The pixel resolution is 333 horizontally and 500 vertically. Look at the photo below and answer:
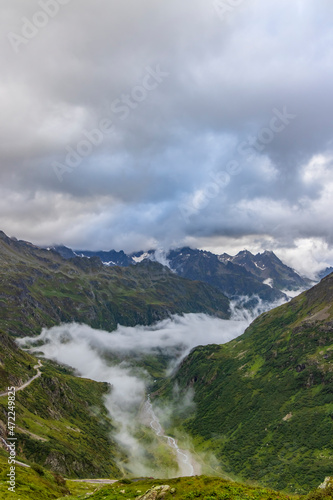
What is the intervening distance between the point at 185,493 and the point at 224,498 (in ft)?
34.2

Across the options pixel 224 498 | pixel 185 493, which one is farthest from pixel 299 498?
pixel 185 493

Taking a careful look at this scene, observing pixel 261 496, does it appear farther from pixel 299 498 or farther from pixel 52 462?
pixel 52 462

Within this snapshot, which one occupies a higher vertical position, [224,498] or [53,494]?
[53,494]

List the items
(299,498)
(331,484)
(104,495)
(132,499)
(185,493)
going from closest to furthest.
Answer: (331,484)
(299,498)
(185,493)
(132,499)
(104,495)

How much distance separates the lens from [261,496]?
58.8 metres

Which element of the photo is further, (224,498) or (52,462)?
(52,462)

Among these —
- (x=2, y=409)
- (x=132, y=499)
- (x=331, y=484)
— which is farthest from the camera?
(x=2, y=409)

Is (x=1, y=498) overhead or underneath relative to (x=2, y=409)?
underneath

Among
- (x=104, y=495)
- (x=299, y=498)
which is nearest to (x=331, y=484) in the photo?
(x=299, y=498)

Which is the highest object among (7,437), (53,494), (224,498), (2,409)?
(2,409)

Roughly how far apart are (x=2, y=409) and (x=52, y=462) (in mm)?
48383

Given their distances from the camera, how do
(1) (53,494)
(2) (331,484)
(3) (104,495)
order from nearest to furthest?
1. (2) (331,484)
2. (3) (104,495)
3. (1) (53,494)

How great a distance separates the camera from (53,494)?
3762 inches

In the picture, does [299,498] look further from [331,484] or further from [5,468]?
[5,468]
